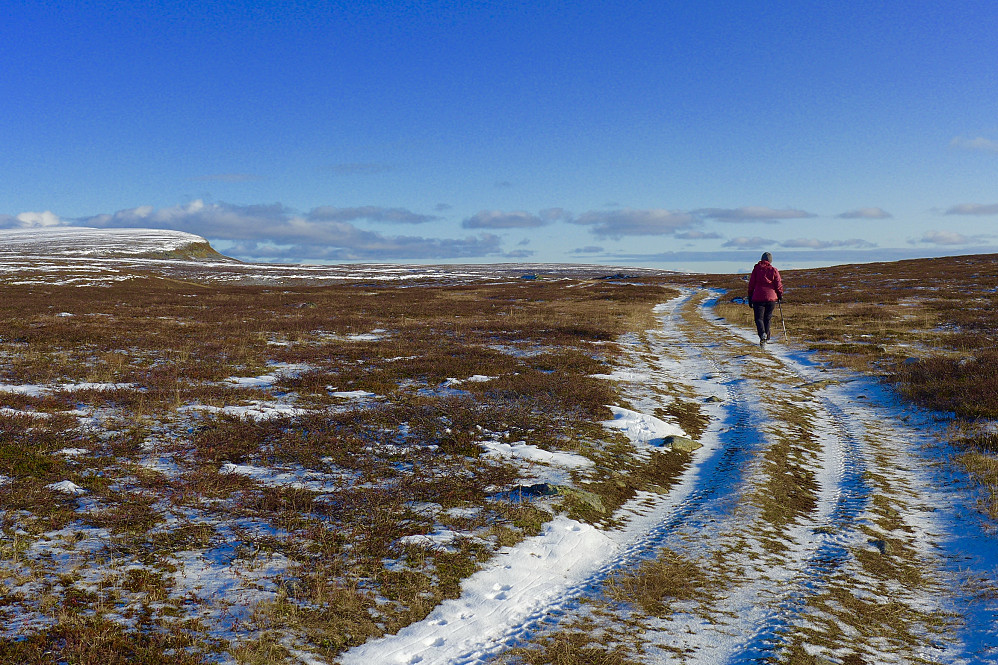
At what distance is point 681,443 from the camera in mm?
11547

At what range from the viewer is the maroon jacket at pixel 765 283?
21484 mm

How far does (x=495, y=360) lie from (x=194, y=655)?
1516 centimetres

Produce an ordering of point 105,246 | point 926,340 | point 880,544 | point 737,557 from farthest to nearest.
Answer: point 105,246 < point 926,340 < point 880,544 < point 737,557

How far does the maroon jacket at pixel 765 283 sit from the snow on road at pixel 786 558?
366 inches

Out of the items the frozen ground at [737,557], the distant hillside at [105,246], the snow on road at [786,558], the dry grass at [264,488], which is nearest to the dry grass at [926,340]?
the frozen ground at [737,557]

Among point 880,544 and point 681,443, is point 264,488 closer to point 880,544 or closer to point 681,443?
point 681,443

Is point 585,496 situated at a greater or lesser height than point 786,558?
greater

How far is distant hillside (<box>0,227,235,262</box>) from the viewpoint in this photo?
144m

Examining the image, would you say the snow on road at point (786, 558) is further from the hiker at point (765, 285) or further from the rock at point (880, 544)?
the hiker at point (765, 285)

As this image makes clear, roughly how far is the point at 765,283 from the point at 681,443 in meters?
12.8

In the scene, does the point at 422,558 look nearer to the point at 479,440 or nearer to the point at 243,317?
the point at 479,440

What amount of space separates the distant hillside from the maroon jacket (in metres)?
155

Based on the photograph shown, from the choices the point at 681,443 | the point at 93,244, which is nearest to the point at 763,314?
the point at 681,443

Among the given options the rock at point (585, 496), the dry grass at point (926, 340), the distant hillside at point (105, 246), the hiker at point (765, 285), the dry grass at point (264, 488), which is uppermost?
the distant hillside at point (105, 246)
